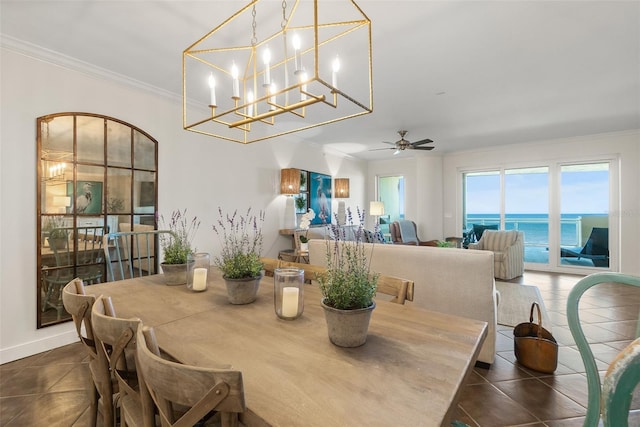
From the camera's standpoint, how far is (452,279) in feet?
7.01

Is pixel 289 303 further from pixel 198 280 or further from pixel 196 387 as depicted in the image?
A: pixel 198 280

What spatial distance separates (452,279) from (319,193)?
406 centimetres

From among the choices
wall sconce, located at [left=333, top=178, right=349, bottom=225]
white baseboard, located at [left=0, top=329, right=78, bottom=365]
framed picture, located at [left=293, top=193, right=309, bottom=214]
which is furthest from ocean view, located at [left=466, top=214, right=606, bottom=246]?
white baseboard, located at [left=0, top=329, right=78, bottom=365]

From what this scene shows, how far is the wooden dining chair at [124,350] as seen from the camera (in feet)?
2.64

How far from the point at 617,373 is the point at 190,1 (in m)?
2.61

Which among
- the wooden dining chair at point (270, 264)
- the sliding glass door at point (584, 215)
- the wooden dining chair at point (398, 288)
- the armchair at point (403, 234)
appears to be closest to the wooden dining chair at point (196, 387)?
the wooden dining chair at point (398, 288)

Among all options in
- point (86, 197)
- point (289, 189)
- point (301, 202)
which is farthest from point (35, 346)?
point (301, 202)

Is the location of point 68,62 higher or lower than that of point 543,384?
higher

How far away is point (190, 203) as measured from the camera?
11.7 ft

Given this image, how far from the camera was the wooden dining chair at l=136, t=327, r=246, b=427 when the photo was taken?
1.84ft

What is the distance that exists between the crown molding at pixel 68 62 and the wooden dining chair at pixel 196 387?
10.3 ft

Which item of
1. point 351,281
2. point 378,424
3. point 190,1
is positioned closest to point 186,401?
point 378,424

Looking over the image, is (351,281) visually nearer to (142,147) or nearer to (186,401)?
(186,401)

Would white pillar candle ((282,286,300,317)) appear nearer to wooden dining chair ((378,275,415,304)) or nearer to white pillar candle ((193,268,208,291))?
wooden dining chair ((378,275,415,304))
